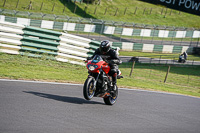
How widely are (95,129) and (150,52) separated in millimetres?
30769

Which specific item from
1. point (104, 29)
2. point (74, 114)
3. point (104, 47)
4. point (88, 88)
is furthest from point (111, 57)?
point (104, 29)

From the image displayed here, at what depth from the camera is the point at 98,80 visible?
328 inches

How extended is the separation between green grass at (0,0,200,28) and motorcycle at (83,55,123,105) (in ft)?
103

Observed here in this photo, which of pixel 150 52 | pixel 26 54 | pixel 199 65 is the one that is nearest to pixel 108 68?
pixel 26 54

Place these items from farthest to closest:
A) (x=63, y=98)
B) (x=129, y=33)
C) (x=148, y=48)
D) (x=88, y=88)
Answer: (x=129, y=33) < (x=148, y=48) < (x=63, y=98) < (x=88, y=88)

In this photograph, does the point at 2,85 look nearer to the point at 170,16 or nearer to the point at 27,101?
the point at 27,101

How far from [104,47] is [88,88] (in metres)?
1.32

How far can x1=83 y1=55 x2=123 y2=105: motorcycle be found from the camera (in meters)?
7.99

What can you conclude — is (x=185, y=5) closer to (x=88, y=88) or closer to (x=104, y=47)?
(x=104, y=47)

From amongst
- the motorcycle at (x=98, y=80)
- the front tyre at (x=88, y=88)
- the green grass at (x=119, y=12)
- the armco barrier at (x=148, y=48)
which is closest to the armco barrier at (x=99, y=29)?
the armco barrier at (x=148, y=48)

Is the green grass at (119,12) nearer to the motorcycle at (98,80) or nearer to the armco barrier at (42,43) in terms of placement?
the armco barrier at (42,43)

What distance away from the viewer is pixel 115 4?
5366 centimetres

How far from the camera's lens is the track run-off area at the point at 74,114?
18.7 ft

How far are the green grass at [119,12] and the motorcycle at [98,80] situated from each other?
31.3 meters
